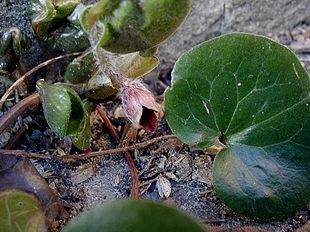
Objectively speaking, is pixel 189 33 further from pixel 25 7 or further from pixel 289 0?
pixel 25 7

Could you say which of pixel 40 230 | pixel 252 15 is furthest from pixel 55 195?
pixel 252 15

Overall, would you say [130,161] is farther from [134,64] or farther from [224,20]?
[224,20]

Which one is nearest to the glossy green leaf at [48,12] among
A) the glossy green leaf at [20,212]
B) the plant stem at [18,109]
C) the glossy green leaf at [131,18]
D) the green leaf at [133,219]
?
the plant stem at [18,109]

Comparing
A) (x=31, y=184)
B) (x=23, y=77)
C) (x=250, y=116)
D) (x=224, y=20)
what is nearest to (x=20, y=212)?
(x=31, y=184)

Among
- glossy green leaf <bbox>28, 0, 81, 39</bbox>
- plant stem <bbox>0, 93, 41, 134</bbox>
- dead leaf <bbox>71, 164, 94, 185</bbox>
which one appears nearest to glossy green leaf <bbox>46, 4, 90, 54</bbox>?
glossy green leaf <bbox>28, 0, 81, 39</bbox>

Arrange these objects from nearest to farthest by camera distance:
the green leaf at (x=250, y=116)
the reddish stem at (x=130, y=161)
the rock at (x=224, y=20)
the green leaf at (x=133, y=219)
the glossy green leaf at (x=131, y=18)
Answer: the green leaf at (x=133, y=219) < the glossy green leaf at (x=131, y=18) < the green leaf at (x=250, y=116) < the reddish stem at (x=130, y=161) < the rock at (x=224, y=20)

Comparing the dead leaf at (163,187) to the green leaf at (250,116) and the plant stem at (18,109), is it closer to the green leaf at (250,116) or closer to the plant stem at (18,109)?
the green leaf at (250,116)
